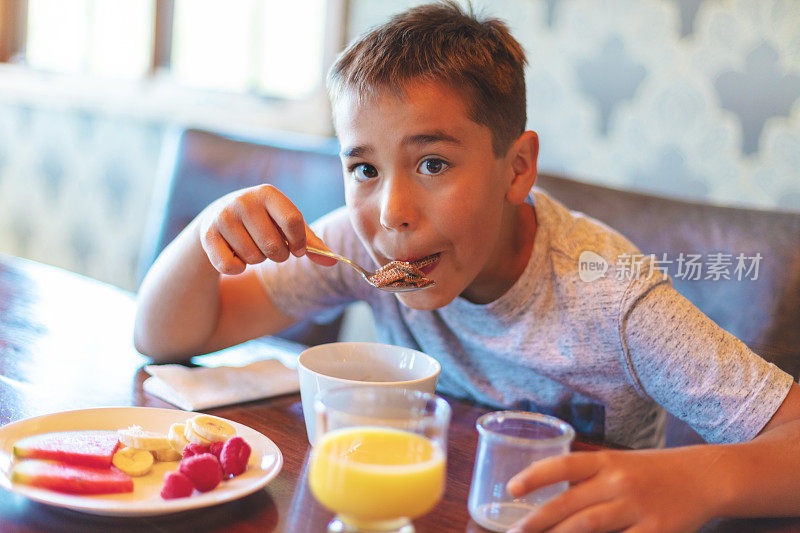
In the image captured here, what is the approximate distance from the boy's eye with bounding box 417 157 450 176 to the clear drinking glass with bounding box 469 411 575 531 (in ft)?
1.25

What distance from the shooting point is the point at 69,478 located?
0.65 m

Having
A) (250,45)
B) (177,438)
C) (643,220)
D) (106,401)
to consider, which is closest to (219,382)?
(106,401)

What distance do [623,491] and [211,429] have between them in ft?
1.25

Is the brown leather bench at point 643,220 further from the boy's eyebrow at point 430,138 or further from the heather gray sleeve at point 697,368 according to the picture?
the boy's eyebrow at point 430,138

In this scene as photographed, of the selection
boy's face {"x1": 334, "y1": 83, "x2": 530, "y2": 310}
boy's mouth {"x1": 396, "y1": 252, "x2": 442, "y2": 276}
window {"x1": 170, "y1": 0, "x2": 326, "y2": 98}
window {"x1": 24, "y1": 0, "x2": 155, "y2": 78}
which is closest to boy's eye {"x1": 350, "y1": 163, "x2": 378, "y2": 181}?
boy's face {"x1": 334, "y1": 83, "x2": 530, "y2": 310}

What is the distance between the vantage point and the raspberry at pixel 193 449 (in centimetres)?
72

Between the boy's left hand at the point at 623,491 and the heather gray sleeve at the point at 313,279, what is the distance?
629mm

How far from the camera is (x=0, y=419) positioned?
0.82 metres

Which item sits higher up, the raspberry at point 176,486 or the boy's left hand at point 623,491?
the boy's left hand at point 623,491

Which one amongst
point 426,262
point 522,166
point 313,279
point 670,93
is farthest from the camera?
point 670,93

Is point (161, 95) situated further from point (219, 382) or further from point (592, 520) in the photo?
point (592, 520)

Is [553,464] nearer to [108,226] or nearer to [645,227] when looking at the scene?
[645,227]

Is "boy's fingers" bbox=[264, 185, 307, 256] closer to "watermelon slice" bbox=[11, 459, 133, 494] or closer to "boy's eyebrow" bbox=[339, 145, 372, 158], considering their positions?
"boy's eyebrow" bbox=[339, 145, 372, 158]

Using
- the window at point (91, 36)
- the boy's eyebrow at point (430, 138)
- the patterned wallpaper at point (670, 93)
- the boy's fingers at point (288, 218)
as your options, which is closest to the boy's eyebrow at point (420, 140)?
the boy's eyebrow at point (430, 138)
